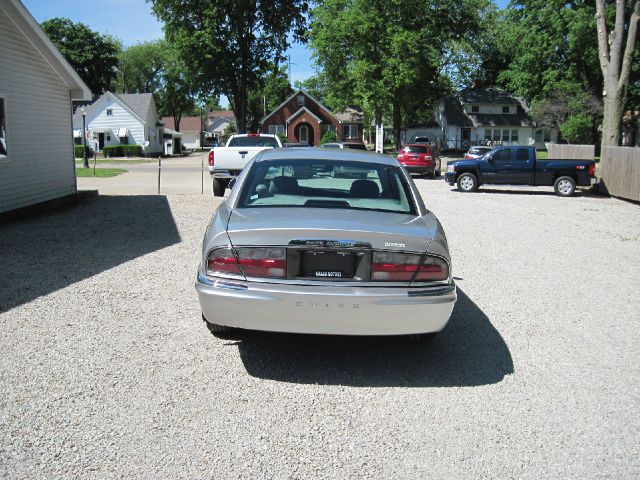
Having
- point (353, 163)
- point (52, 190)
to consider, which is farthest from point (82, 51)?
point (353, 163)

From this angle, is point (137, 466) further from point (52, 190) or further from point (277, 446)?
point (52, 190)

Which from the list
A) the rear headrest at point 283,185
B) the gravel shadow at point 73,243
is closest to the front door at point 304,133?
the gravel shadow at point 73,243

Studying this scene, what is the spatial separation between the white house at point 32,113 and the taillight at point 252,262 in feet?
31.5

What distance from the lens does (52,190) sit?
14727 mm

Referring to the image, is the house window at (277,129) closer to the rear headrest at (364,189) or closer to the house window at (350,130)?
the house window at (350,130)

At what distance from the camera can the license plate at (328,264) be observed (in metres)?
4.19

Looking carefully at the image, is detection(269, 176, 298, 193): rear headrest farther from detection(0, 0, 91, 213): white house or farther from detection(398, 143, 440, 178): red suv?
detection(398, 143, 440, 178): red suv

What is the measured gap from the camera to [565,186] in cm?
2100

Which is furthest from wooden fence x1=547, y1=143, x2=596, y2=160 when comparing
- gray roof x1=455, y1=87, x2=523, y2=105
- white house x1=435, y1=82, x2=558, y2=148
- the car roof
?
gray roof x1=455, y1=87, x2=523, y2=105

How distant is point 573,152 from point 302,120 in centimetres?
4680

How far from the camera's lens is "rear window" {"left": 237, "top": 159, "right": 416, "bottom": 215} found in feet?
16.8

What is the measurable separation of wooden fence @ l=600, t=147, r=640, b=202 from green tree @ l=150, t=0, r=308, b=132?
3166cm

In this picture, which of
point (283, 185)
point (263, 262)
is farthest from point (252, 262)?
point (283, 185)

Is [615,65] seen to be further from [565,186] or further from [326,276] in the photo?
[326,276]
